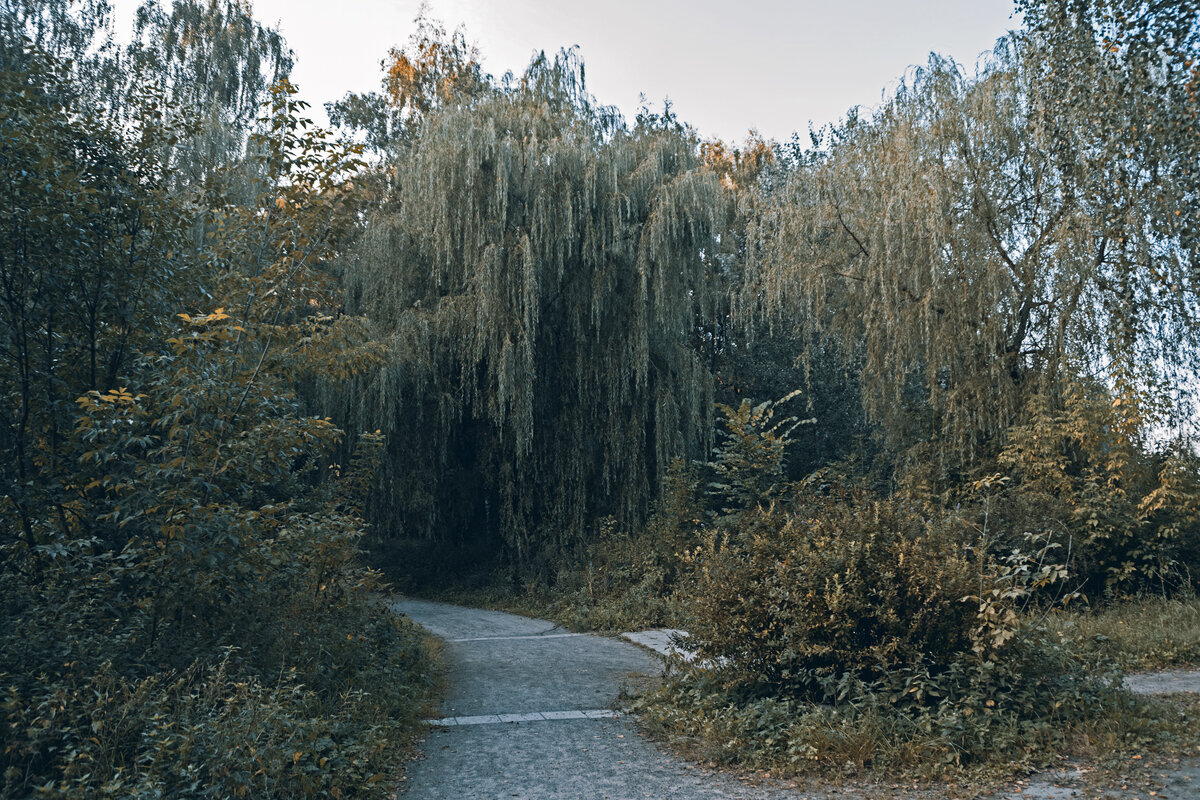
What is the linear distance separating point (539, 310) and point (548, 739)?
9.61 meters

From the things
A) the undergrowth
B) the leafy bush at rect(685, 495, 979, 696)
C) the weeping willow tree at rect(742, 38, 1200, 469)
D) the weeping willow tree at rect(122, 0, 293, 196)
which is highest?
the weeping willow tree at rect(122, 0, 293, 196)

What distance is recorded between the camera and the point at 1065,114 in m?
9.97

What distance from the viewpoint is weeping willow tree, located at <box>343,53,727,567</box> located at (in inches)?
567

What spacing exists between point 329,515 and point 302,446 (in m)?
1.90

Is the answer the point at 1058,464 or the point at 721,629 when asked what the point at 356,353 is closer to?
the point at 721,629

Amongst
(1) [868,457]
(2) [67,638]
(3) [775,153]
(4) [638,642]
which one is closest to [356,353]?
(2) [67,638]

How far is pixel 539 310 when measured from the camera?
1465cm

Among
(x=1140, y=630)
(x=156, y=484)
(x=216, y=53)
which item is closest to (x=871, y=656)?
(x=1140, y=630)

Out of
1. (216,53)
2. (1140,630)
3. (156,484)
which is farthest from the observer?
(216,53)

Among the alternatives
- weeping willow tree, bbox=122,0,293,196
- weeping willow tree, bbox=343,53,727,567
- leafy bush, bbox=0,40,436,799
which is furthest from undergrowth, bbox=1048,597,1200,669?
weeping willow tree, bbox=122,0,293,196

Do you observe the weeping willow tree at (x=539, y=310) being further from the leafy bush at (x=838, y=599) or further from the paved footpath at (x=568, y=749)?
the leafy bush at (x=838, y=599)

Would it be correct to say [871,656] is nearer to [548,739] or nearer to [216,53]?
[548,739]

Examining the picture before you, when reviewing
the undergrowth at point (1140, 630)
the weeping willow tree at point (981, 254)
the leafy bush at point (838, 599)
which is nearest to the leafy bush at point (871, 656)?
the leafy bush at point (838, 599)

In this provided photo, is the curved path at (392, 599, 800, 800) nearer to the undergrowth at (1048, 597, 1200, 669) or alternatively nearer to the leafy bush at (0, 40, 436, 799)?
the leafy bush at (0, 40, 436, 799)
